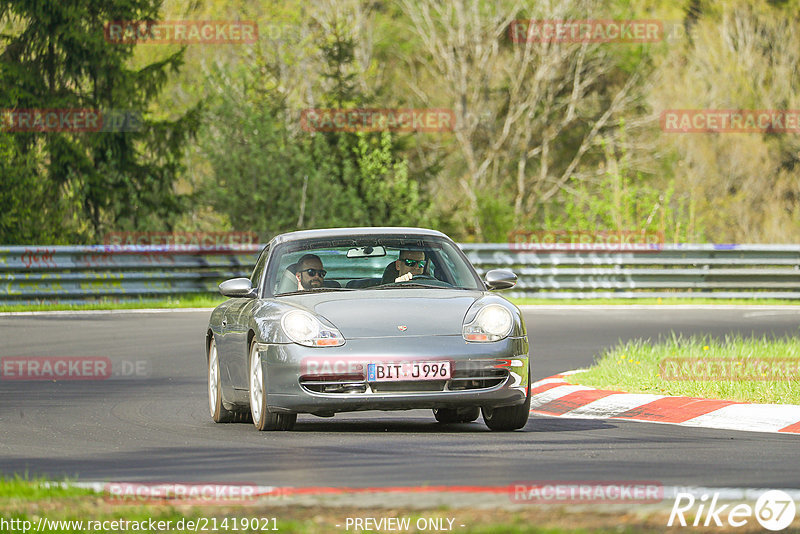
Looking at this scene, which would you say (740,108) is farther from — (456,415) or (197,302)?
(456,415)

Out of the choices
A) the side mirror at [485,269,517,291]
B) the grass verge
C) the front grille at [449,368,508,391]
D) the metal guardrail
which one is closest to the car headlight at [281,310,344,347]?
the front grille at [449,368,508,391]

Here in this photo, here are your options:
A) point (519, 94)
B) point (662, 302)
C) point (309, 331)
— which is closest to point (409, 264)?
point (309, 331)

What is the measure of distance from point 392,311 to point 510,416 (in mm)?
1107

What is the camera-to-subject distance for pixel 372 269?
38.7 ft

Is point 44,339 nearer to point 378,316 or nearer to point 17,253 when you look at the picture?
point 17,253

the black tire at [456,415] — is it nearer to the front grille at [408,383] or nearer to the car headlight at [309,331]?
the front grille at [408,383]

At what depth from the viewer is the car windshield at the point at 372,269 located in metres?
11.2

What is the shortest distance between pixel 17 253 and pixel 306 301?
1581 cm

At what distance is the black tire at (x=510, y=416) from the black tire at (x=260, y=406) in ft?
4.52

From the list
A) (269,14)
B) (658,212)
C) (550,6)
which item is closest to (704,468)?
(658,212)

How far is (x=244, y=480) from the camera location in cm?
762

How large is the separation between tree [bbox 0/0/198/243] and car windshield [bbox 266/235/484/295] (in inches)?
881

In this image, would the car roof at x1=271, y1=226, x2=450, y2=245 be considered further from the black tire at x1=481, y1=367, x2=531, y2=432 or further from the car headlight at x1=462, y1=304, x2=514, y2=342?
the black tire at x1=481, y1=367, x2=531, y2=432

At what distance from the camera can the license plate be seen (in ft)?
32.7
